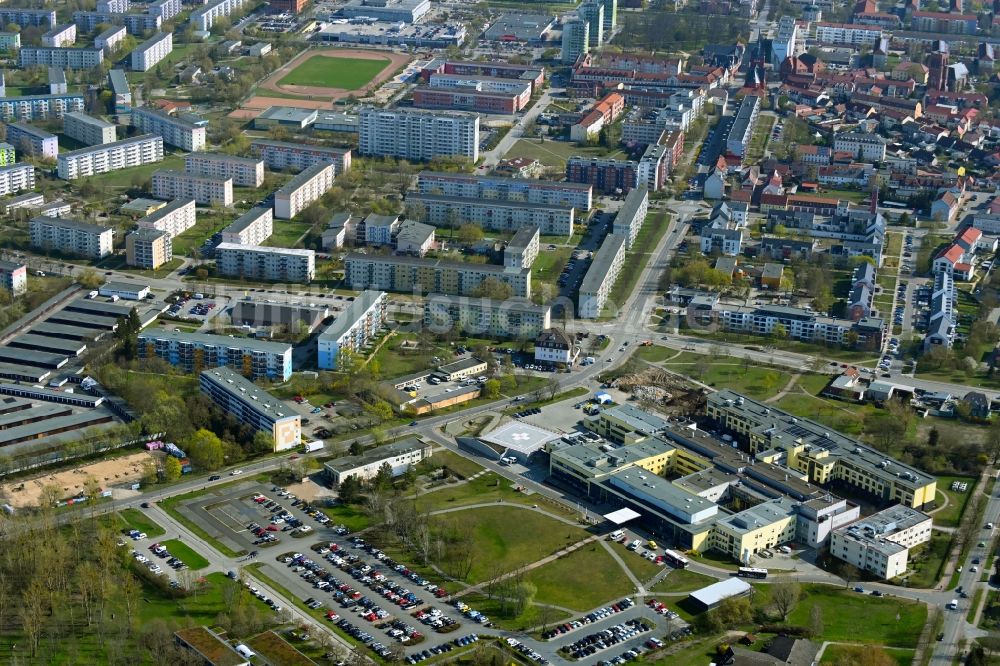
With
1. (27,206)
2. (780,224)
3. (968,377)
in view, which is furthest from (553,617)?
(27,206)

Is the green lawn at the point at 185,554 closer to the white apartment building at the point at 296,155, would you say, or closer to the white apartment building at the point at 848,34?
the white apartment building at the point at 296,155

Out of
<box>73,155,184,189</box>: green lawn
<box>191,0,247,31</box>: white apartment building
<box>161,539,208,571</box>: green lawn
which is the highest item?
<box>191,0,247,31</box>: white apartment building

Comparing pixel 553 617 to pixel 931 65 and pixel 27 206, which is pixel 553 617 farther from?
pixel 931 65

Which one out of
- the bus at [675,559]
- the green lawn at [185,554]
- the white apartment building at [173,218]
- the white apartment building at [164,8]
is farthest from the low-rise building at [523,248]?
the white apartment building at [164,8]

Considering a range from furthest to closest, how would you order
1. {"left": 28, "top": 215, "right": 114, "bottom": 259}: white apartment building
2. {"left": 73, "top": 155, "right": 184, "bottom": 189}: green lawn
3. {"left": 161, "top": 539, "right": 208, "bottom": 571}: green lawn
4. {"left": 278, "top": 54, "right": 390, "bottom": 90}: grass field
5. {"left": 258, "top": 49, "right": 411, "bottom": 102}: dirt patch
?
{"left": 278, "top": 54, "right": 390, "bottom": 90}: grass field
{"left": 258, "top": 49, "right": 411, "bottom": 102}: dirt patch
{"left": 73, "top": 155, "right": 184, "bottom": 189}: green lawn
{"left": 28, "top": 215, "right": 114, "bottom": 259}: white apartment building
{"left": 161, "top": 539, "right": 208, "bottom": 571}: green lawn

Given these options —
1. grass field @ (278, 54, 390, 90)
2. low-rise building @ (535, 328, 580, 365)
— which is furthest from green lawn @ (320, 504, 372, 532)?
grass field @ (278, 54, 390, 90)

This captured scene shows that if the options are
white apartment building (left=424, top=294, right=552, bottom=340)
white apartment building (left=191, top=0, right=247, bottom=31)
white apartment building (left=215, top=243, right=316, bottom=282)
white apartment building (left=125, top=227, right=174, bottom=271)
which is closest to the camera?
white apartment building (left=424, top=294, right=552, bottom=340)

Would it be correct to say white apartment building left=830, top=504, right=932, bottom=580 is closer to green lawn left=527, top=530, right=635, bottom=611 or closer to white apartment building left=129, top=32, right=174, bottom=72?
green lawn left=527, top=530, right=635, bottom=611
